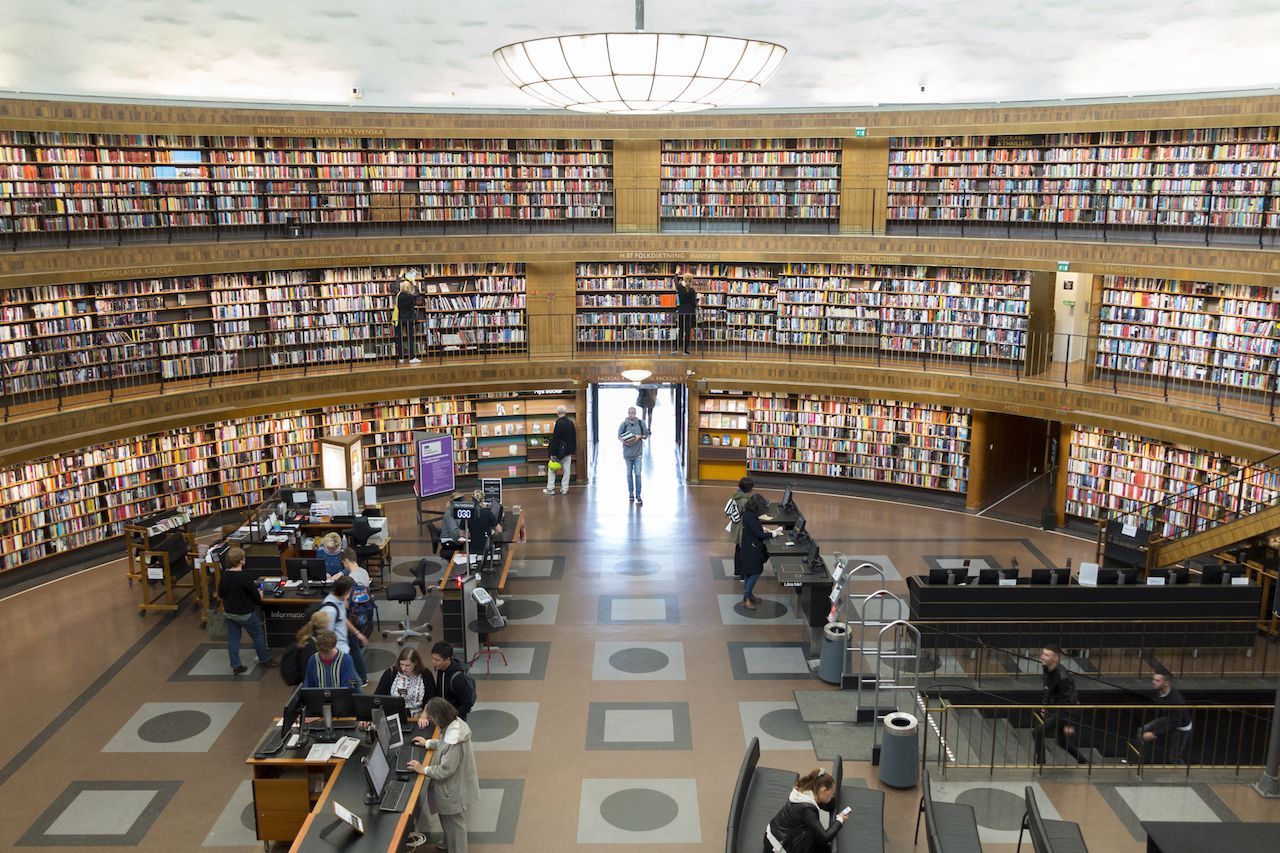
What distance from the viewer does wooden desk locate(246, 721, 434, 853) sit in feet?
21.2

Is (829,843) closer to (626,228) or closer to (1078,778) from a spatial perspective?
(1078,778)

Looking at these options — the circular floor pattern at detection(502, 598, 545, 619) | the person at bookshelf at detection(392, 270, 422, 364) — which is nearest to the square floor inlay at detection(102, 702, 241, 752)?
the circular floor pattern at detection(502, 598, 545, 619)

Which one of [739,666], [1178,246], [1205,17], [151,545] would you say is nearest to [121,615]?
[151,545]

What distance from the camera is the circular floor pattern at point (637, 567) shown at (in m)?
13.3

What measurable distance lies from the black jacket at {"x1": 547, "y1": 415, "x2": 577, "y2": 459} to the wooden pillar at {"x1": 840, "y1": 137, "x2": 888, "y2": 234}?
562 centimetres

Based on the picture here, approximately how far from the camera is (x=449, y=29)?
10844mm

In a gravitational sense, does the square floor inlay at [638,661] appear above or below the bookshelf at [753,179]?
below

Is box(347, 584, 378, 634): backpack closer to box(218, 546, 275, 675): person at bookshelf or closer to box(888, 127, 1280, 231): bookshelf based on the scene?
box(218, 546, 275, 675): person at bookshelf

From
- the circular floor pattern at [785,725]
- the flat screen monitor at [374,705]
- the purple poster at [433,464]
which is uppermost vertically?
the purple poster at [433,464]

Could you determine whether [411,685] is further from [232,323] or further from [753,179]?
[753,179]

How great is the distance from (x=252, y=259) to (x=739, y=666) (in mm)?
9556

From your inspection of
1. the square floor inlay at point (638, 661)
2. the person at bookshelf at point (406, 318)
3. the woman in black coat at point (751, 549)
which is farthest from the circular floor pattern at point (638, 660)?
the person at bookshelf at point (406, 318)

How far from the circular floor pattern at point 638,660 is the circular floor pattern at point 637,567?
7.50 ft

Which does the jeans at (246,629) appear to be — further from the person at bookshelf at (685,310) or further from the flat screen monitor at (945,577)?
the person at bookshelf at (685,310)
